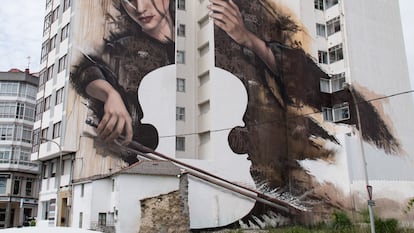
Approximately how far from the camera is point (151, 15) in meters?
37.2

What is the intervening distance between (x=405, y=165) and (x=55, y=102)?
106ft

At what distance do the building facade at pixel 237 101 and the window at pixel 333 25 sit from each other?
0.32 ft

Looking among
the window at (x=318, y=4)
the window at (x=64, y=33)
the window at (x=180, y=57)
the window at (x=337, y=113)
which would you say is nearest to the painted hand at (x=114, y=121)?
the window at (x=64, y=33)

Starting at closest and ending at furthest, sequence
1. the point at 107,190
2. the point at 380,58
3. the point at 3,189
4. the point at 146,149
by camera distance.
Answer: the point at 107,190, the point at 146,149, the point at 380,58, the point at 3,189

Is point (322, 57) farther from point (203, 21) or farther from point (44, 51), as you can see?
point (44, 51)

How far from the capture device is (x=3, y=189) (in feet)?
171

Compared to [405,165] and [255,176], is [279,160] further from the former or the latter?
[405,165]

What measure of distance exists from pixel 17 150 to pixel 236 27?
100ft

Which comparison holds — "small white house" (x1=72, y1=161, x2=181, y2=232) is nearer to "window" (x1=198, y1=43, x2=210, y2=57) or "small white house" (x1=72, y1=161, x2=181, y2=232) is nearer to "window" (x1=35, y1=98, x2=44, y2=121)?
"window" (x1=35, y1=98, x2=44, y2=121)

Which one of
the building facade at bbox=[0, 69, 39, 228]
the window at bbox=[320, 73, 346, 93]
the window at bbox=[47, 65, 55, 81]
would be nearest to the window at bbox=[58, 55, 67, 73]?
the window at bbox=[47, 65, 55, 81]

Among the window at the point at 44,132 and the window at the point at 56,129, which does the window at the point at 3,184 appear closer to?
the window at the point at 44,132

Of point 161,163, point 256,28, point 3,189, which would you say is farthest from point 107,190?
point 3,189

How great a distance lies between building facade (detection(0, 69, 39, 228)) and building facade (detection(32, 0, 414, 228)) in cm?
1497

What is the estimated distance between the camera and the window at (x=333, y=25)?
141 ft
